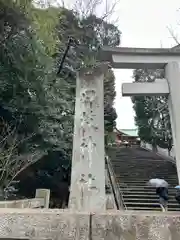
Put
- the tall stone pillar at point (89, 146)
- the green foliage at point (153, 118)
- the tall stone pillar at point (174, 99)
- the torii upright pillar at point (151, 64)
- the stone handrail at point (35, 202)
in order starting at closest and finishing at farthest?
the tall stone pillar at point (89, 146)
the tall stone pillar at point (174, 99)
the torii upright pillar at point (151, 64)
the stone handrail at point (35, 202)
the green foliage at point (153, 118)

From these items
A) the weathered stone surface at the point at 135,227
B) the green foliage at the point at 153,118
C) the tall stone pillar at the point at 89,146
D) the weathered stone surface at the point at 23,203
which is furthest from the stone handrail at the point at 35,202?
the green foliage at the point at 153,118

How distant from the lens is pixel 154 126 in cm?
1931

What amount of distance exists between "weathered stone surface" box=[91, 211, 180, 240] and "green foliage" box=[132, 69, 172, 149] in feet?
53.1

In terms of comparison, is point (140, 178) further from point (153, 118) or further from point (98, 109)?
point (153, 118)

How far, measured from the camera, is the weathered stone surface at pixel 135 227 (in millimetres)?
1630

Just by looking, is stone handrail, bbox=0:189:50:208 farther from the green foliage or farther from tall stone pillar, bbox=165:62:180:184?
the green foliage

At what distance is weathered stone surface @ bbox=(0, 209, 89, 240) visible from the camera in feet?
5.53

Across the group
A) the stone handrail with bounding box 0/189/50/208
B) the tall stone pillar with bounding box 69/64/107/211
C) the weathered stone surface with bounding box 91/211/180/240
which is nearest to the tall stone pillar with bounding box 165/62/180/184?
the tall stone pillar with bounding box 69/64/107/211

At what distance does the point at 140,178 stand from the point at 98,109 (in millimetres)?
8577

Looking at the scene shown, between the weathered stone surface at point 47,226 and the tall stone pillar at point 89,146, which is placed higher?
the tall stone pillar at point 89,146

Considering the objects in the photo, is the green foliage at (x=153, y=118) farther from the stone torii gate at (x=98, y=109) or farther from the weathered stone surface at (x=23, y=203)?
the stone torii gate at (x=98, y=109)

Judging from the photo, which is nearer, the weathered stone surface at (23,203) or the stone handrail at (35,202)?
the weathered stone surface at (23,203)

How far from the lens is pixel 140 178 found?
38.8 feet

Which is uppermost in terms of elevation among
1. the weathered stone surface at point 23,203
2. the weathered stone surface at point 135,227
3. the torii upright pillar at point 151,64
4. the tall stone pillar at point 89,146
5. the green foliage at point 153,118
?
the green foliage at point 153,118
